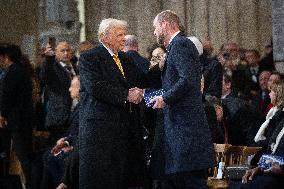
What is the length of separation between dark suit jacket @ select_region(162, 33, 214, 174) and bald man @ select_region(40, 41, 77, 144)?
3009 mm

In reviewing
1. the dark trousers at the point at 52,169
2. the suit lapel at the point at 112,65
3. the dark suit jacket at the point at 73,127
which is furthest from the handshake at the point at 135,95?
the dark trousers at the point at 52,169

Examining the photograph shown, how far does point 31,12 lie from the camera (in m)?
13.8

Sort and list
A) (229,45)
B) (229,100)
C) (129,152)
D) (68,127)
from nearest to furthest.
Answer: (129,152), (229,100), (68,127), (229,45)

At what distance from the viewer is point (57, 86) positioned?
9836 millimetres

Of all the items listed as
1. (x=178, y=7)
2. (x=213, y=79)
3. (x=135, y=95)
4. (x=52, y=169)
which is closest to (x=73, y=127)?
(x=52, y=169)

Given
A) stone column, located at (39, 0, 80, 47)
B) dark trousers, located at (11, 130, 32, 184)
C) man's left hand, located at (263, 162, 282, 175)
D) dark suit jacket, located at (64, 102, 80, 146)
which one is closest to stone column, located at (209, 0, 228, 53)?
stone column, located at (39, 0, 80, 47)

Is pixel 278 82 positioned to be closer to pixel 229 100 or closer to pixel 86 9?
pixel 229 100

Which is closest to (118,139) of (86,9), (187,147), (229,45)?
(187,147)

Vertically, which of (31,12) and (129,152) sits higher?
(31,12)

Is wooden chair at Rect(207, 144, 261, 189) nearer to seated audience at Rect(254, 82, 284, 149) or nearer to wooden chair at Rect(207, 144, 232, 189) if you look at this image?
wooden chair at Rect(207, 144, 232, 189)

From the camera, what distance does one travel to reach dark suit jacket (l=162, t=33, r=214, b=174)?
21.5 ft

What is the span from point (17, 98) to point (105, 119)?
2978 millimetres

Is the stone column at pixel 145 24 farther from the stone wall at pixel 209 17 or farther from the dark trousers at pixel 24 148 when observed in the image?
the dark trousers at pixel 24 148

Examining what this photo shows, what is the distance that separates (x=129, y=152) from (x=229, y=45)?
3707 millimetres
